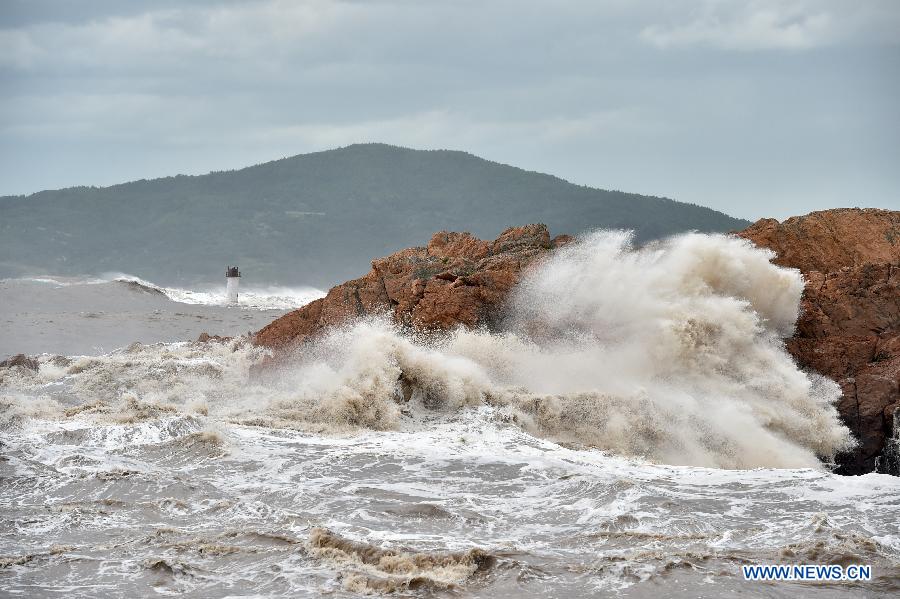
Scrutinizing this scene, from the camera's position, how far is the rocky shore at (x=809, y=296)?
539 inches

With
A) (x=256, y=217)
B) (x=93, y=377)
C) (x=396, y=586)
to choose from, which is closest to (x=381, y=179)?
(x=256, y=217)

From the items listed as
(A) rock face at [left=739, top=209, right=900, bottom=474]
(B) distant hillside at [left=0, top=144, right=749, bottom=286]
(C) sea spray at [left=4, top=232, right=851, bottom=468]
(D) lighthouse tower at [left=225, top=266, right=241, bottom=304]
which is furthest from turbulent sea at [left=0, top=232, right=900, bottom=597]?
(B) distant hillside at [left=0, top=144, right=749, bottom=286]

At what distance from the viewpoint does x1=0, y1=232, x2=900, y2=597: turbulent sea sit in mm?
7953

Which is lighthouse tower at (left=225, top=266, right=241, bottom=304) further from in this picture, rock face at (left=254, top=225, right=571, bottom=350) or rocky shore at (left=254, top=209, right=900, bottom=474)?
rock face at (left=254, top=225, right=571, bottom=350)

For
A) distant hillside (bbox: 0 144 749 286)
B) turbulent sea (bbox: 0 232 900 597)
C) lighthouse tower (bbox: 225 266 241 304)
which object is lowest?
turbulent sea (bbox: 0 232 900 597)

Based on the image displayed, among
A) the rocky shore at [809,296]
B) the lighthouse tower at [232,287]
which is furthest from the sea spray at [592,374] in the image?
the lighthouse tower at [232,287]

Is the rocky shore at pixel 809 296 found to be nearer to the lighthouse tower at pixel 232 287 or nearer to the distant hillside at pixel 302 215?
the lighthouse tower at pixel 232 287

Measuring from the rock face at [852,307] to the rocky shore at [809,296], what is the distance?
0.01m

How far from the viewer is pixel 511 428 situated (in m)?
12.8

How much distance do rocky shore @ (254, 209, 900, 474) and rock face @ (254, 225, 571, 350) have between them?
2 centimetres

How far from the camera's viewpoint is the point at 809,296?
1533cm

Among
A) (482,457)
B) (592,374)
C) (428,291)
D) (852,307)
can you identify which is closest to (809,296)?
(852,307)

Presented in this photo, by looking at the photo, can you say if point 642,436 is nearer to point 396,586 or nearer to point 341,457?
point 341,457

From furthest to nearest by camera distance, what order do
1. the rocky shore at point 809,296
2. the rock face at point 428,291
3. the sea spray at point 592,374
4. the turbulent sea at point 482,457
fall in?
the rock face at point 428,291, the rocky shore at point 809,296, the sea spray at point 592,374, the turbulent sea at point 482,457
